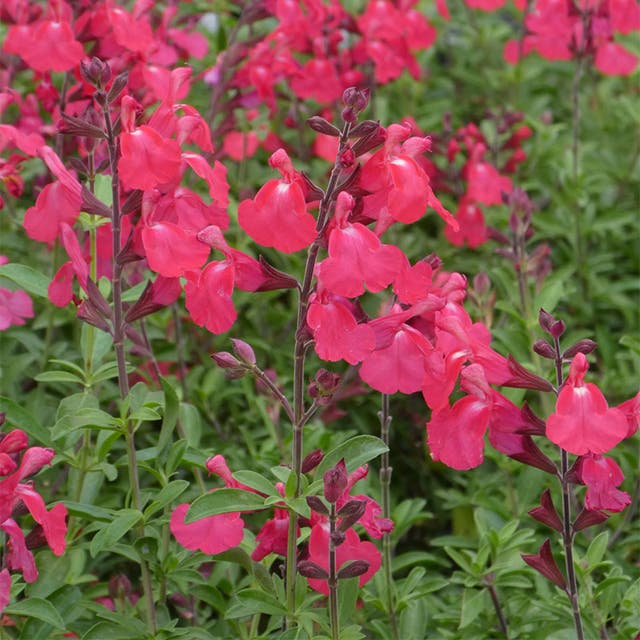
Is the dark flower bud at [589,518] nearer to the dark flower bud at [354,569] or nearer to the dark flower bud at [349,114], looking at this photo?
the dark flower bud at [354,569]

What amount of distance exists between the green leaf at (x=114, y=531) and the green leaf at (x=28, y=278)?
0.47 m

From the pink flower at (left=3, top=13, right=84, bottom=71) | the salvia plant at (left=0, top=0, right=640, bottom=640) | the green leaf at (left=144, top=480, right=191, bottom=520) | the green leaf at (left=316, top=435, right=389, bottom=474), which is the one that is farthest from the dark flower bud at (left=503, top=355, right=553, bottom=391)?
the pink flower at (left=3, top=13, right=84, bottom=71)

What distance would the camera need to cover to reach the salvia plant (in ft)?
5.90

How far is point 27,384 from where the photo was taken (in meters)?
3.09

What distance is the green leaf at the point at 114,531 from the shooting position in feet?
6.46

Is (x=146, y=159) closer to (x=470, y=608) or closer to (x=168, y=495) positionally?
(x=168, y=495)

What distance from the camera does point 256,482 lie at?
1.87 metres

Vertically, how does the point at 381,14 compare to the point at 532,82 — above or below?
above

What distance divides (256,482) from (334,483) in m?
0.20

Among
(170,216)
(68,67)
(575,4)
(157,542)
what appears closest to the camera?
(170,216)

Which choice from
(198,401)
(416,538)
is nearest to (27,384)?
(198,401)

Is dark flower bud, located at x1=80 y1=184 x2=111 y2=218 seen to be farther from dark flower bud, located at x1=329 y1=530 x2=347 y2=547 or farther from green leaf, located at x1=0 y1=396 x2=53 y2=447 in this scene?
dark flower bud, located at x1=329 y1=530 x2=347 y2=547

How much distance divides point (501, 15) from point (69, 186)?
3725 millimetres

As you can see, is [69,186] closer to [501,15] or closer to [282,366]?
[282,366]
